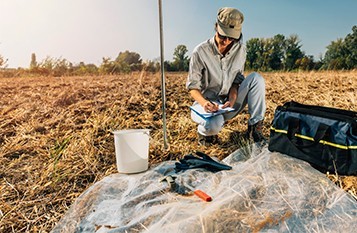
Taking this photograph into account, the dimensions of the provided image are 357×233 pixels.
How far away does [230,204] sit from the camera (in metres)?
1.33

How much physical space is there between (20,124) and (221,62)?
2.36 m

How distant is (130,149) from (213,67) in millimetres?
975

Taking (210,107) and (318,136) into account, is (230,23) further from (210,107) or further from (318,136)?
(318,136)

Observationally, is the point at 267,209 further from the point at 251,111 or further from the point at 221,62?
the point at 221,62

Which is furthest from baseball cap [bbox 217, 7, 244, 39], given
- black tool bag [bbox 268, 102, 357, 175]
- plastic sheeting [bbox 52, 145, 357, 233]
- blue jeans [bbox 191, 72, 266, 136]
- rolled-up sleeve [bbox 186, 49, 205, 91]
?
plastic sheeting [bbox 52, 145, 357, 233]

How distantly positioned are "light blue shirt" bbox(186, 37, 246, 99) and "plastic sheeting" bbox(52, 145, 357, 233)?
2.79 feet

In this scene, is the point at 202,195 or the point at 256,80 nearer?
the point at 202,195

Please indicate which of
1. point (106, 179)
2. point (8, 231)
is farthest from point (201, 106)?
point (8, 231)

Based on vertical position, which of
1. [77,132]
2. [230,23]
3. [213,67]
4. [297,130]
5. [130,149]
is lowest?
[77,132]

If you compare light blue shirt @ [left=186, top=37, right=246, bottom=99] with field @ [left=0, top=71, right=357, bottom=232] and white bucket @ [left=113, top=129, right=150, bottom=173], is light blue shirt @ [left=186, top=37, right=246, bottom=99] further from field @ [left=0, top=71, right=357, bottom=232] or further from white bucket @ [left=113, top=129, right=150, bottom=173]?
white bucket @ [left=113, top=129, right=150, bottom=173]

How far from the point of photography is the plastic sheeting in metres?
1.24

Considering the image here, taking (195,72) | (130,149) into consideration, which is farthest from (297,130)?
(130,149)

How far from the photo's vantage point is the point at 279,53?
18141 mm

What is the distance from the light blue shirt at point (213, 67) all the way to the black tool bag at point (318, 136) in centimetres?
61
